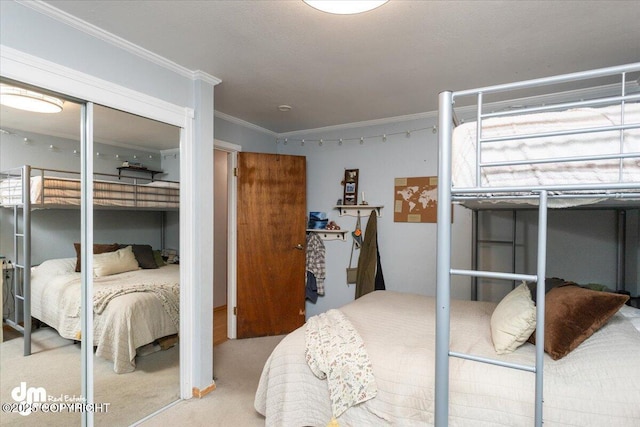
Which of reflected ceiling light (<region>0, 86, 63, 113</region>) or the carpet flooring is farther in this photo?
the carpet flooring

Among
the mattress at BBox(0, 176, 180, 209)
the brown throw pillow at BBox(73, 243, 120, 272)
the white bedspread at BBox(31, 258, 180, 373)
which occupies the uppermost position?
the mattress at BBox(0, 176, 180, 209)

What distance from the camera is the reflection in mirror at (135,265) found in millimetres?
2080

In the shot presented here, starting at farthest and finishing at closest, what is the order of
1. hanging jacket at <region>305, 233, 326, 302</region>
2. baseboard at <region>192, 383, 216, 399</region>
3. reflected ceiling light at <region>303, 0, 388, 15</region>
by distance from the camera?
hanging jacket at <region>305, 233, 326, 302</region>
baseboard at <region>192, 383, 216, 399</region>
reflected ceiling light at <region>303, 0, 388, 15</region>

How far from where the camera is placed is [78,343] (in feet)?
6.49

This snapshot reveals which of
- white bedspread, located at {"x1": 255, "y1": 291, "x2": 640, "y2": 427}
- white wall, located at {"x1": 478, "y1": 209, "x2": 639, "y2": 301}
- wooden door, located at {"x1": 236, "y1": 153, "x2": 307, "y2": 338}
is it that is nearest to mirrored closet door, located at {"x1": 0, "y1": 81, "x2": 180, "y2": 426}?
white bedspread, located at {"x1": 255, "y1": 291, "x2": 640, "y2": 427}

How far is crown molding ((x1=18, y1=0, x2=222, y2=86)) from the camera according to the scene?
5.58ft

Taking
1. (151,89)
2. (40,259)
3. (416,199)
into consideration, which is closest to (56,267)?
(40,259)

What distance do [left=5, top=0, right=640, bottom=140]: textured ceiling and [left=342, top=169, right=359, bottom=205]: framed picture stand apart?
46.1 inches

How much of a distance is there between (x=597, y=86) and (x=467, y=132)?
7.10 feet

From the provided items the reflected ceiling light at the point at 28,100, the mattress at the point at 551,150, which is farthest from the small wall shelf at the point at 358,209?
the reflected ceiling light at the point at 28,100

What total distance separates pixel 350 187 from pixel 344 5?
2.53 meters

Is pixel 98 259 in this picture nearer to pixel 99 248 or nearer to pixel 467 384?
pixel 99 248

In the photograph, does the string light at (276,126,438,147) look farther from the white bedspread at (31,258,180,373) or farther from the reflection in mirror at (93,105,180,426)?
the white bedspread at (31,258,180,373)

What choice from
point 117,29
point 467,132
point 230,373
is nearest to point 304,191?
point 230,373
